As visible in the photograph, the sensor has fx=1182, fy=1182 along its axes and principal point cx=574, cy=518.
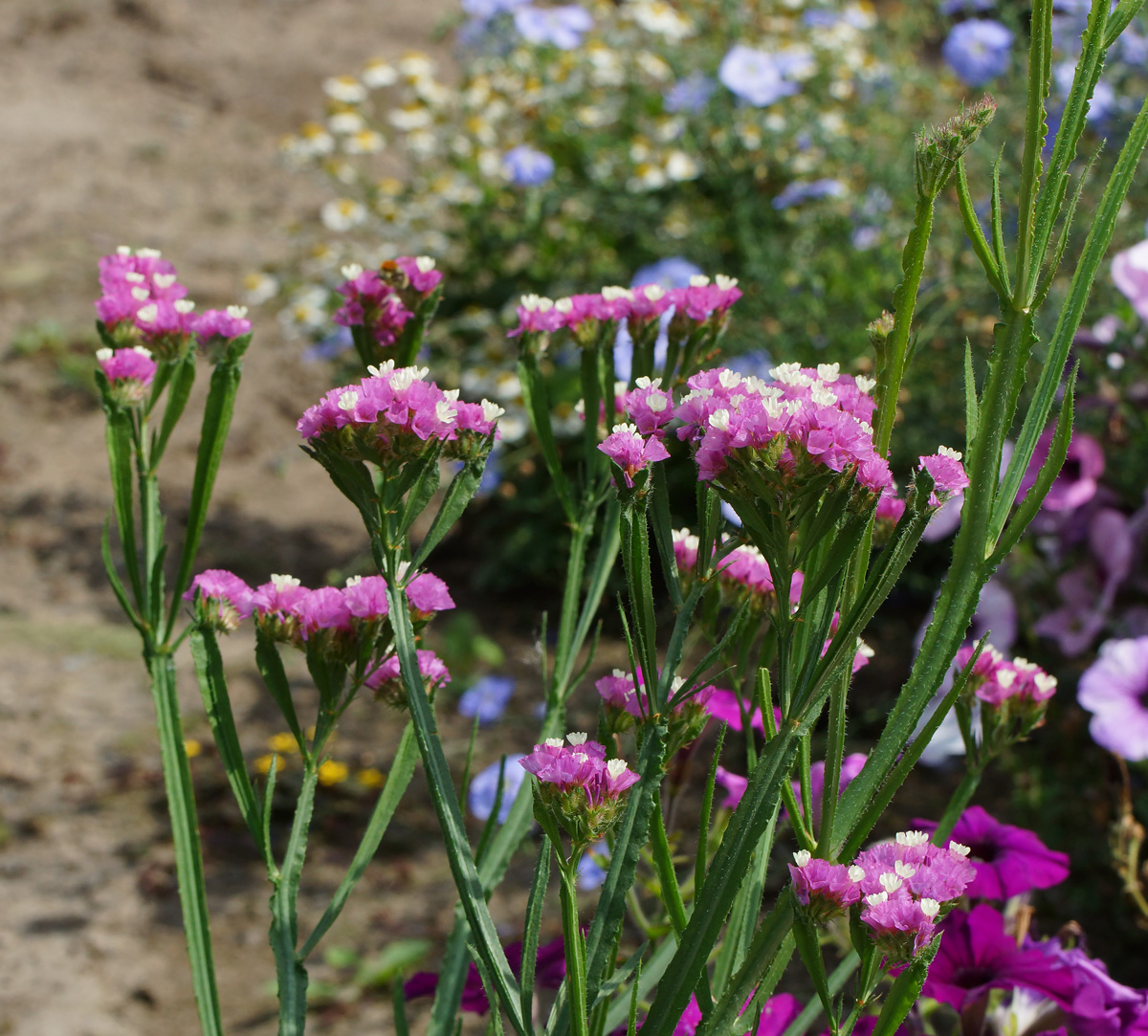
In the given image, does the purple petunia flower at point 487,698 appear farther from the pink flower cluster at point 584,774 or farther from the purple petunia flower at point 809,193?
the pink flower cluster at point 584,774

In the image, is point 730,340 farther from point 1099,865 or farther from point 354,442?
point 354,442

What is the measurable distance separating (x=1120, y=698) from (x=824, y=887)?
0.87 meters

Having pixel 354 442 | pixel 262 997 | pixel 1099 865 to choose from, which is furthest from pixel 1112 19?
pixel 262 997

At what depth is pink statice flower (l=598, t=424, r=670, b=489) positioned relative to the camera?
443 millimetres

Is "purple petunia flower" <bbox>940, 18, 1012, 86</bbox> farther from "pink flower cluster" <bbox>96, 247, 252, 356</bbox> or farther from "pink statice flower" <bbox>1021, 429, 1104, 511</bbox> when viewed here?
"pink flower cluster" <bbox>96, 247, 252, 356</bbox>

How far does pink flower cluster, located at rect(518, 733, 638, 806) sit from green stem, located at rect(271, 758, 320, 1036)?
163 mm

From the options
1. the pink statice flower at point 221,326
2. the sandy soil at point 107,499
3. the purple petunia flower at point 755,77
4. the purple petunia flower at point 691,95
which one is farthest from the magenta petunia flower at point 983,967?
the purple petunia flower at point 691,95

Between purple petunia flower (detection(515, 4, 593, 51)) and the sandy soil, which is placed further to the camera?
purple petunia flower (detection(515, 4, 593, 51))

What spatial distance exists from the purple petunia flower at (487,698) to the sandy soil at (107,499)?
0.19 metres

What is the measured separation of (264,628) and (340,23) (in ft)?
19.9

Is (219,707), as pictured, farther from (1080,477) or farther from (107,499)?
(107,499)

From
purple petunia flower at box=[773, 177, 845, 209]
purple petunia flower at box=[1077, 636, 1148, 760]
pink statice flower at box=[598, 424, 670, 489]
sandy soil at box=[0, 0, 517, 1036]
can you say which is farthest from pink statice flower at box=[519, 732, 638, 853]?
purple petunia flower at box=[773, 177, 845, 209]

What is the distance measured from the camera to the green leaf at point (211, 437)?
0.65 m

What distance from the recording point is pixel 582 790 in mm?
441
